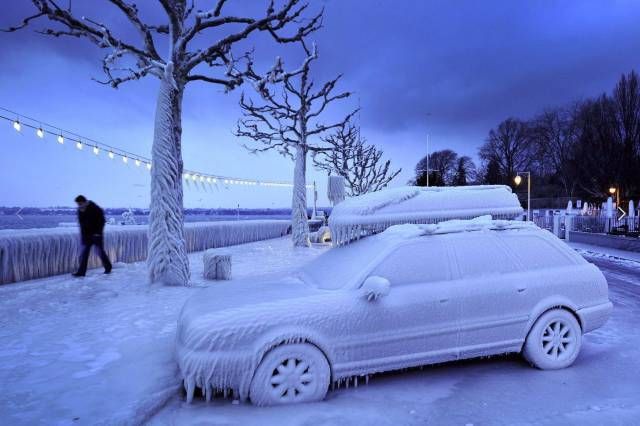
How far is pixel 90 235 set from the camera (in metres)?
9.86

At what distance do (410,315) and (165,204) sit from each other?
6385 mm

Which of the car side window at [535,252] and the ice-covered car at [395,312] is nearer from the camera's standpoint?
the ice-covered car at [395,312]

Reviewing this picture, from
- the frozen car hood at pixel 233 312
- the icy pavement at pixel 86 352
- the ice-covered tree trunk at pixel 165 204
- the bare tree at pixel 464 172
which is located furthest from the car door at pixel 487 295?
the bare tree at pixel 464 172

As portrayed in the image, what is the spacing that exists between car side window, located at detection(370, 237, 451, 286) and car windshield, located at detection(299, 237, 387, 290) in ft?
0.51

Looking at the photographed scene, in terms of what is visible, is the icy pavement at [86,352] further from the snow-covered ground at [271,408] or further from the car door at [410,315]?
the car door at [410,315]

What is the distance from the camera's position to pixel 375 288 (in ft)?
12.3

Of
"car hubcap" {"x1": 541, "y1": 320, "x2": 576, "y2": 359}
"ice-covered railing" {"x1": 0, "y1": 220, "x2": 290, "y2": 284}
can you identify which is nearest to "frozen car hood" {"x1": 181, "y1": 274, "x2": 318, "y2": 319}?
"car hubcap" {"x1": 541, "y1": 320, "x2": 576, "y2": 359}

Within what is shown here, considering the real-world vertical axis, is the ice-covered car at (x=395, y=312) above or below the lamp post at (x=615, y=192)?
below

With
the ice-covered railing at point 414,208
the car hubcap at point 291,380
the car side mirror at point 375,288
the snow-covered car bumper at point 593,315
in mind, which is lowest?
the car hubcap at point 291,380

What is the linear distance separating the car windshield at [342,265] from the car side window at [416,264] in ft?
0.51

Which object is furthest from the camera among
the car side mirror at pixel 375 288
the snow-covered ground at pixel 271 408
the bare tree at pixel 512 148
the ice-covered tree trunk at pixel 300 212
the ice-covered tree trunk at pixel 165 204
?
the bare tree at pixel 512 148

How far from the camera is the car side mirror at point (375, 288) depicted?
3758 mm

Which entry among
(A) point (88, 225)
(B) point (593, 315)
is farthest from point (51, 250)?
(B) point (593, 315)

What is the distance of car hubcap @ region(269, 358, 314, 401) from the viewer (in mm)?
3521
